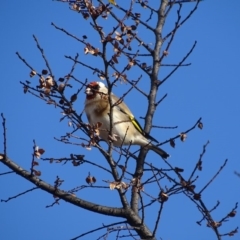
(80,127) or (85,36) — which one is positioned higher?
(85,36)

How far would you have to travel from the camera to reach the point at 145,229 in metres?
4.38

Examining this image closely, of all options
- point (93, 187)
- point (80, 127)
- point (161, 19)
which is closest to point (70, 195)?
point (93, 187)

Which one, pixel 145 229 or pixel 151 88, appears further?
pixel 151 88

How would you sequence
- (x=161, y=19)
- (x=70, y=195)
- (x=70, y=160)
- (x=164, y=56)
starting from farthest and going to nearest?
(x=161, y=19)
(x=164, y=56)
(x=70, y=160)
(x=70, y=195)

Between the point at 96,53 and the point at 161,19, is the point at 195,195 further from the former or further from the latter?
the point at 161,19

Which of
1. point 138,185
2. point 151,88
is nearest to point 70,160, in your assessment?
point 138,185

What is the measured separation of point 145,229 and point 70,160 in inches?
33.8

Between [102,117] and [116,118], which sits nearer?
[102,117]

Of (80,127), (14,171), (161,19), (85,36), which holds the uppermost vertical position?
(161,19)

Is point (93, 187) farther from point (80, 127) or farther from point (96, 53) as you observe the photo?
point (96, 53)

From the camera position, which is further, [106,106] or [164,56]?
[106,106]

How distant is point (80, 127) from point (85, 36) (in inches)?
28.0

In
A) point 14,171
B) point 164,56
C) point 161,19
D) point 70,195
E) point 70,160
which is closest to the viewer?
point 14,171

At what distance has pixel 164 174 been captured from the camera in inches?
188
